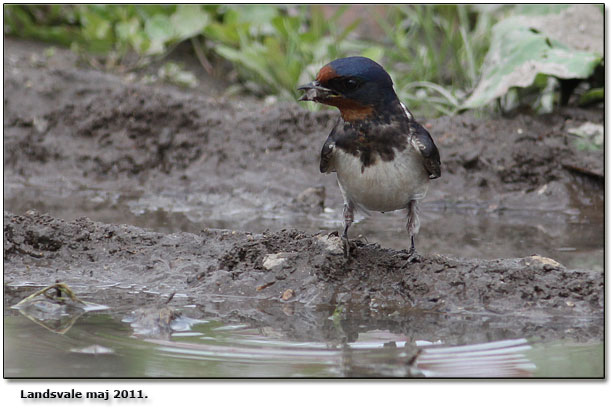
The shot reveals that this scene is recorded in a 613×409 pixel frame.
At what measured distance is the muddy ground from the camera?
3.91 meters

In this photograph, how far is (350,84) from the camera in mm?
3791

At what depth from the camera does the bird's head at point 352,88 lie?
3.75 m

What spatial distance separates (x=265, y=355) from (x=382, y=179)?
40.9 inches

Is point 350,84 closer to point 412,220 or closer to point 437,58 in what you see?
point 412,220

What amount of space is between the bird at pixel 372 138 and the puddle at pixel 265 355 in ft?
2.36

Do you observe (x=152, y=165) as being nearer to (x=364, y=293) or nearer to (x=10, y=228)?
(x=10, y=228)

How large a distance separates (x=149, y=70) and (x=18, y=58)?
1.42 meters

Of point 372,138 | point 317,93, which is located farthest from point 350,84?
point 372,138

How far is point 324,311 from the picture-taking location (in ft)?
12.8

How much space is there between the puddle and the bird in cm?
72

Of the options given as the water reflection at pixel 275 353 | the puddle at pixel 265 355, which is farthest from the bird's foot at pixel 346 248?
the puddle at pixel 265 355

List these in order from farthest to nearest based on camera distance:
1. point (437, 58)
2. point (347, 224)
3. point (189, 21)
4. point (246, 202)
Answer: point (189, 21), point (437, 58), point (246, 202), point (347, 224)

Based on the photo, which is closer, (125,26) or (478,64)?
(478,64)

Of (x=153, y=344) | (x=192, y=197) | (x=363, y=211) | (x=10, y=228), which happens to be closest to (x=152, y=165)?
(x=192, y=197)
